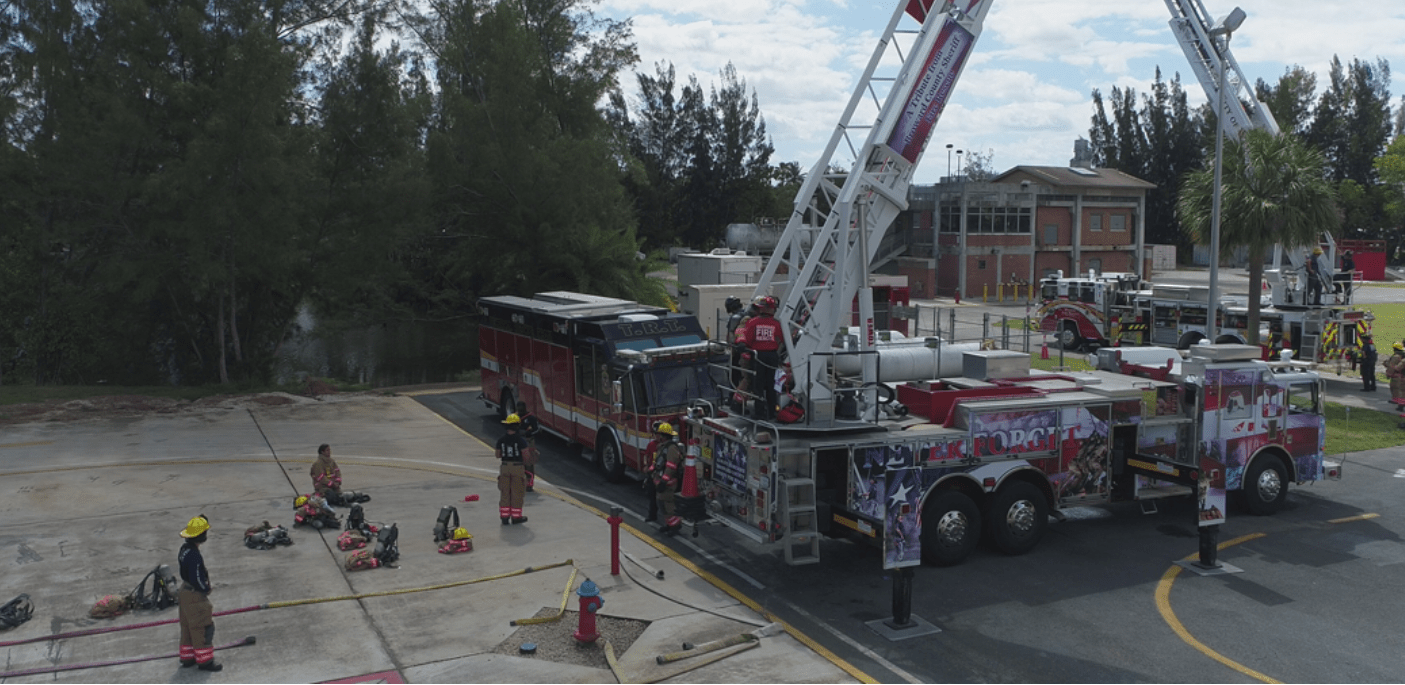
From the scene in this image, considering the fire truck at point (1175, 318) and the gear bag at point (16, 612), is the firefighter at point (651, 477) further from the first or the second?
the fire truck at point (1175, 318)

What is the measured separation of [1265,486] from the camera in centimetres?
1437

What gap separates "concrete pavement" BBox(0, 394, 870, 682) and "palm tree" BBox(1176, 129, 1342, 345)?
55.1 feet

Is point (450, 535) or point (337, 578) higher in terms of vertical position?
point (450, 535)

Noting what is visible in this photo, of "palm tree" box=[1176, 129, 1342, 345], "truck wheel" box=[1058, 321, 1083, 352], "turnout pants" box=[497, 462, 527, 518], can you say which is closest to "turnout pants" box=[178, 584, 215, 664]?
"turnout pants" box=[497, 462, 527, 518]

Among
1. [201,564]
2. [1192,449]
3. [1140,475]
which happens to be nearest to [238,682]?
[201,564]

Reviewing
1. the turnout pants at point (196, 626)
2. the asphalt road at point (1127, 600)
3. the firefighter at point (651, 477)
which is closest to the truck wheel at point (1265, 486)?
the asphalt road at point (1127, 600)

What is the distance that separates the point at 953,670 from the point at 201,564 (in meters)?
6.84

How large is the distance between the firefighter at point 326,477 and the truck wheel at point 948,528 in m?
8.26

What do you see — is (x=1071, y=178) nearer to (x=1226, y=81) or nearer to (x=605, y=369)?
(x=1226, y=81)

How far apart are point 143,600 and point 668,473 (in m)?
6.15

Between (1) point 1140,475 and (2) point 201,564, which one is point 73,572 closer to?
(2) point 201,564

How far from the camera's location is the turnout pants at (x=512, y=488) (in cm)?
1395

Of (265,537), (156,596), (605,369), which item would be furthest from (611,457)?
(156,596)

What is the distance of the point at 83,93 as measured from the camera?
83.5 ft
